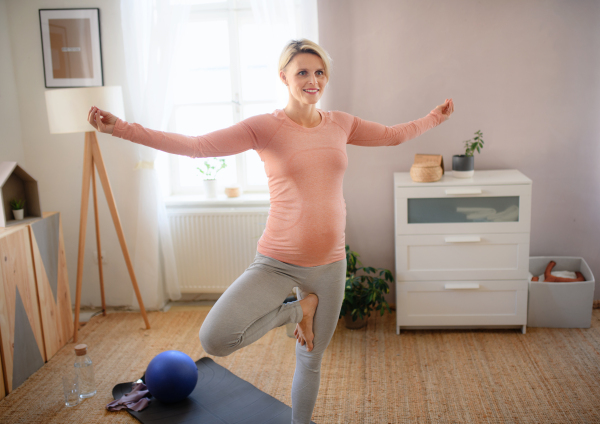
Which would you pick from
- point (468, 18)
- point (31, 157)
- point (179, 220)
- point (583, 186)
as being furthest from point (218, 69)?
point (583, 186)

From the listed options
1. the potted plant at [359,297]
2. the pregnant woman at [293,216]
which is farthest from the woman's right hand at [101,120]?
the potted plant at [359,297]

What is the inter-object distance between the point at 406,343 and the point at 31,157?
2690 mm

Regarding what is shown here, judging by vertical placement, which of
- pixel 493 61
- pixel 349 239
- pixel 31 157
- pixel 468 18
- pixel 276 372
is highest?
pixel 468 18

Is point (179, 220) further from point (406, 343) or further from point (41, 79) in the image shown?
point (406, 343)

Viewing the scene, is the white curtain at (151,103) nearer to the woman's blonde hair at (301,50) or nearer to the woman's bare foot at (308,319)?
the woman's blonde hair at (301,50)

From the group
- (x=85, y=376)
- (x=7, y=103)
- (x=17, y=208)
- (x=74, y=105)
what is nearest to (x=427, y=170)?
(x=74, y=105)

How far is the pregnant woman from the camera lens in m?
1.64

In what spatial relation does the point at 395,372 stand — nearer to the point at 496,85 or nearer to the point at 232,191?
the point at 232,191

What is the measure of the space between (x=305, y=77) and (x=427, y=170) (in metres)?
1.28

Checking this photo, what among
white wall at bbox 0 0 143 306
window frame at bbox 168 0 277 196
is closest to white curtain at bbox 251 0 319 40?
window frame at bbox 168 0 277 196

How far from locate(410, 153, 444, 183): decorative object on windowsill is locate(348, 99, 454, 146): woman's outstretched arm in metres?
0.56

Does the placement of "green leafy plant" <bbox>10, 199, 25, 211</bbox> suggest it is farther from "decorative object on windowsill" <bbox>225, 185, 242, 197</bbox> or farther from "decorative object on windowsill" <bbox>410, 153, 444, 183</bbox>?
"decorative object on windowsill" <bbox>410, 153, 444, 183</bbox>

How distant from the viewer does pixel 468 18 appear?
2934 millimetres

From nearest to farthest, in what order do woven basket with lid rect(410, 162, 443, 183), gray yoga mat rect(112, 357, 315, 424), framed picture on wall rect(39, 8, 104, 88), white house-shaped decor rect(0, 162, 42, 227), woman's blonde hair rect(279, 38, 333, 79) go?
woman's blonde hair rect(279, 38, 333, 79), gray yoga mat rect(112, 357, 315, 424), white house-shaped decor rect(0, 162, 42, 227), woven basket with lid rect(410, 162, 443, 183), framed picture on wall rect(39, 8, 104, 88)
